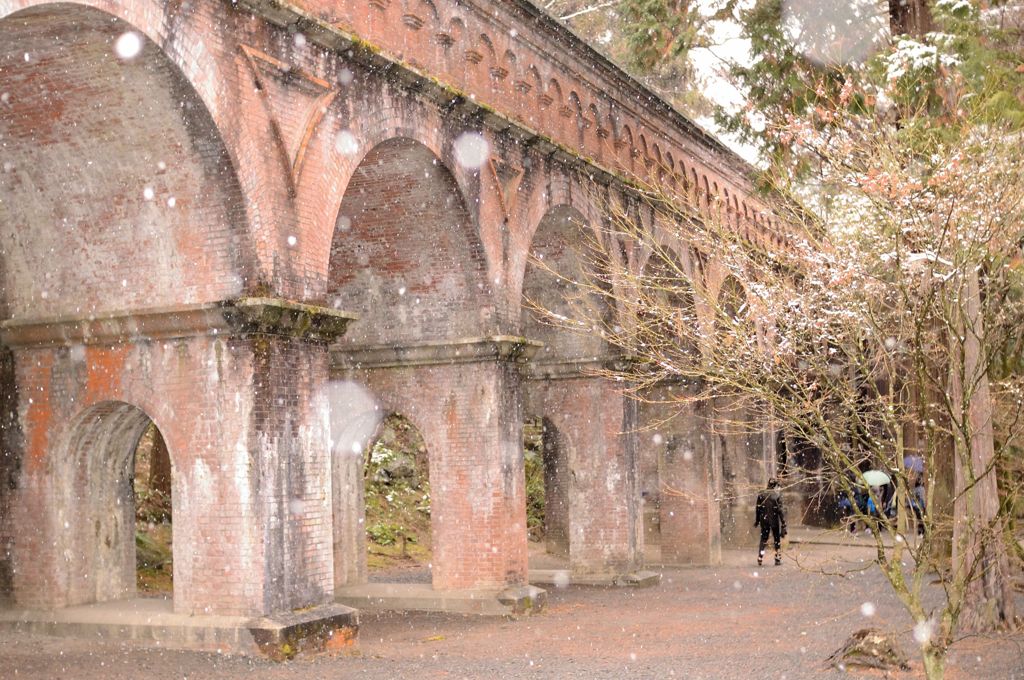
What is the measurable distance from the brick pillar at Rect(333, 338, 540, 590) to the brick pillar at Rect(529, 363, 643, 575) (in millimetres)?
3344

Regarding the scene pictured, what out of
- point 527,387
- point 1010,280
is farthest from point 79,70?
point 527,387

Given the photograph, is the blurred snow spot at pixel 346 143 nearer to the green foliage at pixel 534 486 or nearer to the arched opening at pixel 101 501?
the arched opening at pixel 101 501

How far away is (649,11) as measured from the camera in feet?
56.6

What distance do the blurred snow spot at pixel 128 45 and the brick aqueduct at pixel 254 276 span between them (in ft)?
0.16

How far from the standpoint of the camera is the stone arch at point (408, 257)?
1434cm

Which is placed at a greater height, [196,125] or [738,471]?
[196,125]

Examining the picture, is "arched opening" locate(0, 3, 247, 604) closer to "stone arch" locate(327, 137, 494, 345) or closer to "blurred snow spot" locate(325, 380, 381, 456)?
"stone arch" locate(327, 137, 494, 345)

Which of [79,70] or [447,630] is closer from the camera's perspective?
[79,70]

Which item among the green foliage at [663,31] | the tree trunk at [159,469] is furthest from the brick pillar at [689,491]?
the tree trunk at [159,469]

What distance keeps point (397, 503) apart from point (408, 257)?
1107 cm

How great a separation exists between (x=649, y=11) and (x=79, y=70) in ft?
30.8

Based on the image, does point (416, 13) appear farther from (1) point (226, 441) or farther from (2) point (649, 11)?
(1) point (226, 441)

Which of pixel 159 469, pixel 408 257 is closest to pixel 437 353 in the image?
pixel 408 257

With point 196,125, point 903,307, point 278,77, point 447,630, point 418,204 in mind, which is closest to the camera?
point 903,307
